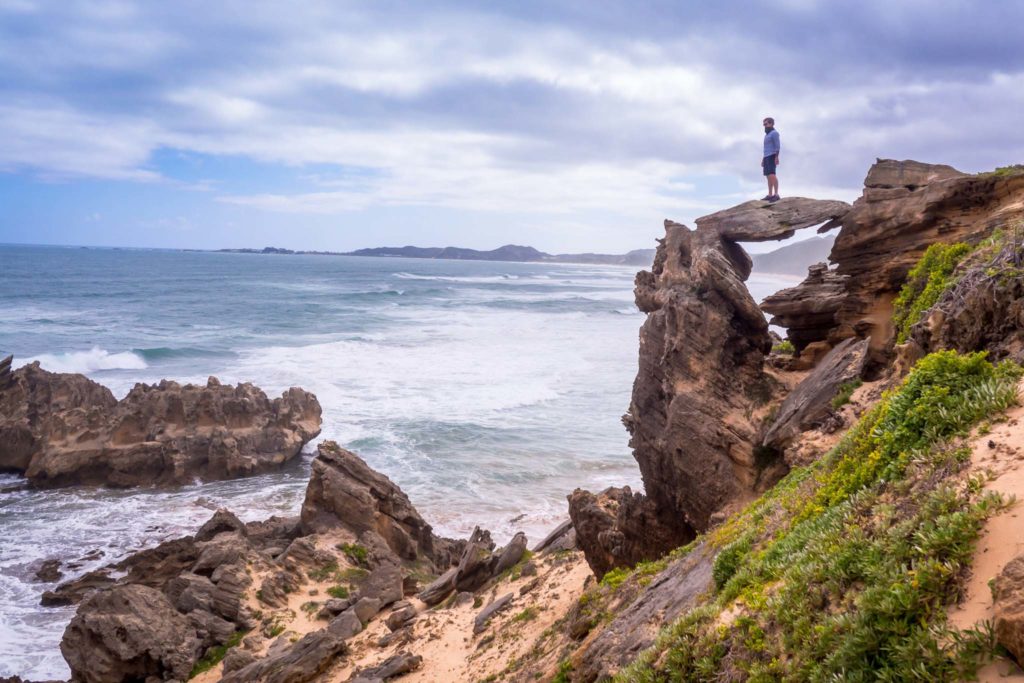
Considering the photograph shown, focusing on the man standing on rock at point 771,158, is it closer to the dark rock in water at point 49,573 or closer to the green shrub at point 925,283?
the green shrub at point 925,283

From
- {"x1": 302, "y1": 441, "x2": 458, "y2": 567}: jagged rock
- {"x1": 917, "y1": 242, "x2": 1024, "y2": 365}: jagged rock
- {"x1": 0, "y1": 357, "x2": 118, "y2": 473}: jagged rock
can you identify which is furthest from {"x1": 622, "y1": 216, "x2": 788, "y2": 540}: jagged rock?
{"x1": 0, "y1": 357, "x2": 118, "y2": 473}: jagged rock

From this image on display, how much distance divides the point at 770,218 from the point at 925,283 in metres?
4.75

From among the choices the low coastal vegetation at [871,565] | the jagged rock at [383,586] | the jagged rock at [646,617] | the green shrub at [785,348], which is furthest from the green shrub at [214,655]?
the green shrub at [785,348]

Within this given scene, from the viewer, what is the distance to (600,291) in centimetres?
12312

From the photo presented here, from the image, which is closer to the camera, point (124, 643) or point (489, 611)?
point (489, 611)

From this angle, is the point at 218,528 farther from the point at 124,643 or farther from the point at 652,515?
the point at 652,515

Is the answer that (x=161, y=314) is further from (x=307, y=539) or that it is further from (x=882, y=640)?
(x=882, y=640)

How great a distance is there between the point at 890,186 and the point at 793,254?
176397 millimetres

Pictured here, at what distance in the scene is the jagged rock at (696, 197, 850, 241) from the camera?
16656 millimetres

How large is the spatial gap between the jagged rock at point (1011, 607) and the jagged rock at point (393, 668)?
11.7 metres

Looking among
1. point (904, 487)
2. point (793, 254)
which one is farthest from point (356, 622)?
point (793, 254)

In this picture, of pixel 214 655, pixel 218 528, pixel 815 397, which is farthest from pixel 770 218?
pixel 218 528

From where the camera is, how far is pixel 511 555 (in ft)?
60.0

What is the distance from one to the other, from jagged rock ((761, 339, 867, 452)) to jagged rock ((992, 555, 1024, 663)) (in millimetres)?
8773
